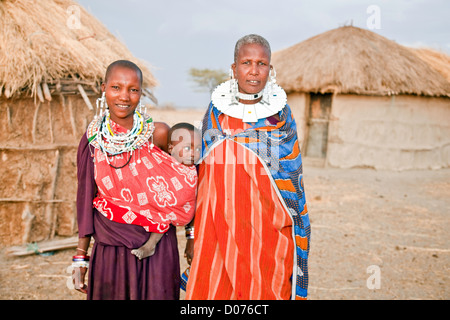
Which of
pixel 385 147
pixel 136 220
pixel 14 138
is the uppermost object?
pixel 385 147

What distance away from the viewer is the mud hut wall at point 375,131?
33.1 feet

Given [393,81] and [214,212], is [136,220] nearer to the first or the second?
[214,212]

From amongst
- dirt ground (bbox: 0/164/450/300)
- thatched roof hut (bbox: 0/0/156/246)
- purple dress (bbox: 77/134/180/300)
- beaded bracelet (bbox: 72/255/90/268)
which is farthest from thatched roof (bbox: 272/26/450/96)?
beaded bracelet (bbox: 72/255/90/268)

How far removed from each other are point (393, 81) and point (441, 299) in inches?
297

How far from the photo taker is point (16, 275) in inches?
147

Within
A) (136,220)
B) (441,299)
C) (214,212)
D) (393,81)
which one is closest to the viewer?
(136,220)

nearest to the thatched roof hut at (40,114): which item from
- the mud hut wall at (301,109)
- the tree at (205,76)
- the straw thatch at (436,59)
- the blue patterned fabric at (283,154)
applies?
the blue patterned fabric at (283,154)

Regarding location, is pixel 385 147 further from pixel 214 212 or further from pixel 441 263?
pixel 214 212

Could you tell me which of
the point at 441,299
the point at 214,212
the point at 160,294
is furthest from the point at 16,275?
the point at 441,299

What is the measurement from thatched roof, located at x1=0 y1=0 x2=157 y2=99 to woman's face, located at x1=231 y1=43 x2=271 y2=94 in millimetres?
3001

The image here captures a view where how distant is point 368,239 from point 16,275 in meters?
4.13
